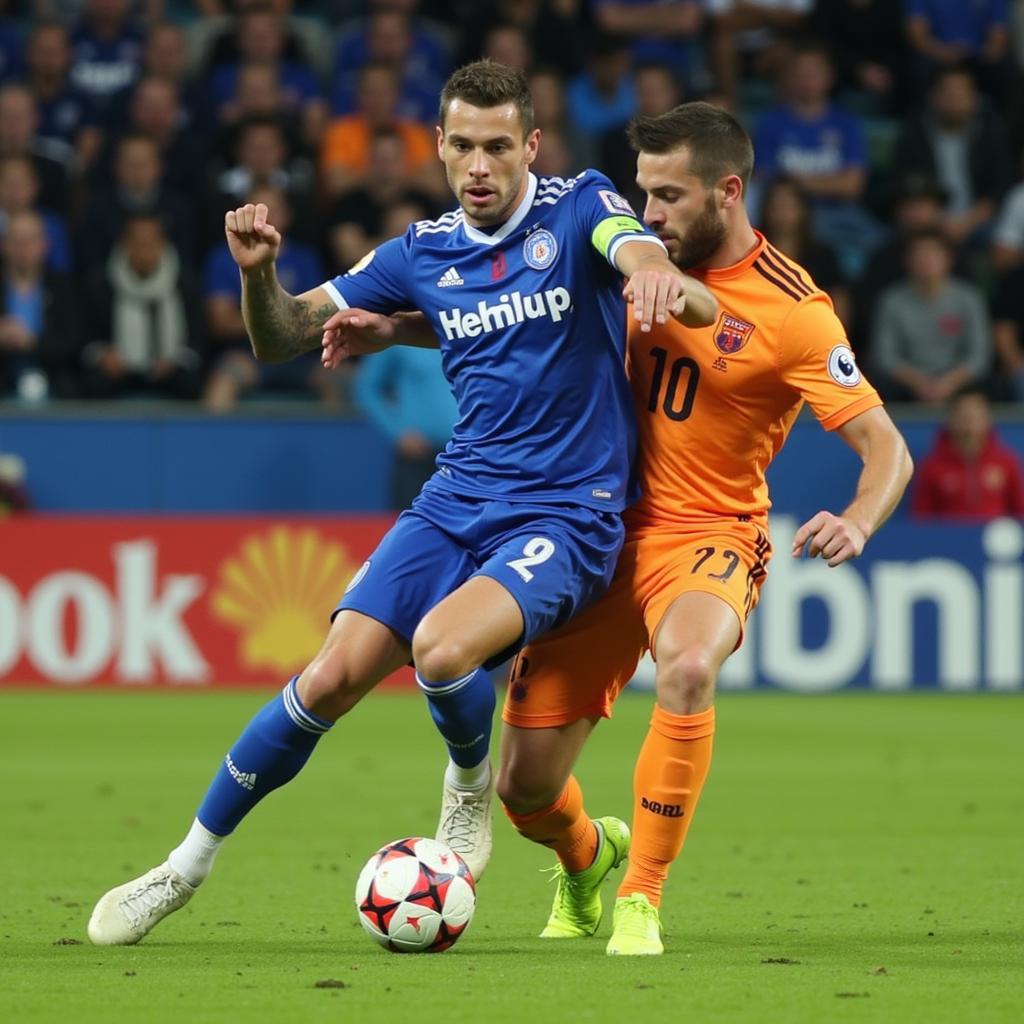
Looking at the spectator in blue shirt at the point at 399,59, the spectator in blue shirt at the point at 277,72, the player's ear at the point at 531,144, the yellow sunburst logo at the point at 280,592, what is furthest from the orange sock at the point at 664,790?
the spectator in blue shirt at the point at 399,59

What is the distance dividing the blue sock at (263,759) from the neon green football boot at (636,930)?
3.13 ft

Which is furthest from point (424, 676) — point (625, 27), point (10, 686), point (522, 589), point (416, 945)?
point (625, 27)

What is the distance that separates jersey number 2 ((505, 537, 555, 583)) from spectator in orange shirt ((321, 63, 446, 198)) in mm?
10212

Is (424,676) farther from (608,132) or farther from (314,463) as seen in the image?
(608,132)

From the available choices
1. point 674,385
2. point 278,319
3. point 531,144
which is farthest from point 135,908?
point 531,144

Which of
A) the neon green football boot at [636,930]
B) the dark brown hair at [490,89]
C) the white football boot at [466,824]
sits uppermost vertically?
the dark brown hair at [490,89]

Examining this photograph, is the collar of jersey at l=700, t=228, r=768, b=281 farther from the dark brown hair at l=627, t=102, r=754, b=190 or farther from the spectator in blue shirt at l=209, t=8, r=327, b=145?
the spectator in blue shirt at l=209, t=8, r=327, b=145

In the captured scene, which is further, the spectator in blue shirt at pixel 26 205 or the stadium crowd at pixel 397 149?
the spectator in blue shirt at pixel 26 205

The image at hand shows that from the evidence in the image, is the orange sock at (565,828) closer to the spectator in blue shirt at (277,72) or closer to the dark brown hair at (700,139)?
the dark brown hair at (700,139)

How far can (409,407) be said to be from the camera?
14.4 meters

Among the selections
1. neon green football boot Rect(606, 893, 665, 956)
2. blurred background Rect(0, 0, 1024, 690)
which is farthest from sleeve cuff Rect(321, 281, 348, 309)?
blurred background Rect(0, 0, 1024, 690)

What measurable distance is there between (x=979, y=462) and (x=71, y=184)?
7085 millimetres

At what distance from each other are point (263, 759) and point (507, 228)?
168cm

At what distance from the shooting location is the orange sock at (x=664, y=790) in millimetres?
5668
